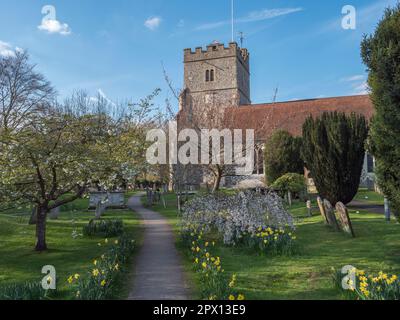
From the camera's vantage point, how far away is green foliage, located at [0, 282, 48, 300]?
5195 mm

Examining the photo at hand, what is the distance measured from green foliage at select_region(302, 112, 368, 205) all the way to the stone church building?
118 inches

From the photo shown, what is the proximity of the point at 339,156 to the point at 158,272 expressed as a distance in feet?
37.0

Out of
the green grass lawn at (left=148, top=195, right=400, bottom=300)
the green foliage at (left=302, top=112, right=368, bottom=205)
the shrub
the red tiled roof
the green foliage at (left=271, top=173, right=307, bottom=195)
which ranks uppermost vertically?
the red tiled roof

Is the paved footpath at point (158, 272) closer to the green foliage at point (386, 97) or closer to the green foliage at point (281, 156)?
the green foliage at point (386, 97)

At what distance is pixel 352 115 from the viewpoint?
16.7 m

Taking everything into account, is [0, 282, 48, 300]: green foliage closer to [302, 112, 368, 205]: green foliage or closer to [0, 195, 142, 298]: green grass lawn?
[0, 195, 142, 298]: green grass lawn

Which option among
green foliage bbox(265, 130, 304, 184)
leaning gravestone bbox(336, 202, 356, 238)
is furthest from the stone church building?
leaning gravestone bbox(336, 202, 356, 238)

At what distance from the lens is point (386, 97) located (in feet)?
22.0

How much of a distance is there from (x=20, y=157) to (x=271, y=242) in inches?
247

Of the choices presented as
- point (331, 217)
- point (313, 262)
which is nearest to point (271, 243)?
point (313, 262)

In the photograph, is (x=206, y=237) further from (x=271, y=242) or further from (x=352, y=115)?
(x=352, y=115)

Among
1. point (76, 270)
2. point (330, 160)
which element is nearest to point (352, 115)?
point (330, 160)

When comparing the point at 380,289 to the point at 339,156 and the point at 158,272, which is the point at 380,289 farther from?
the point at 339,156

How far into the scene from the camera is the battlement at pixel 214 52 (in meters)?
45.2
